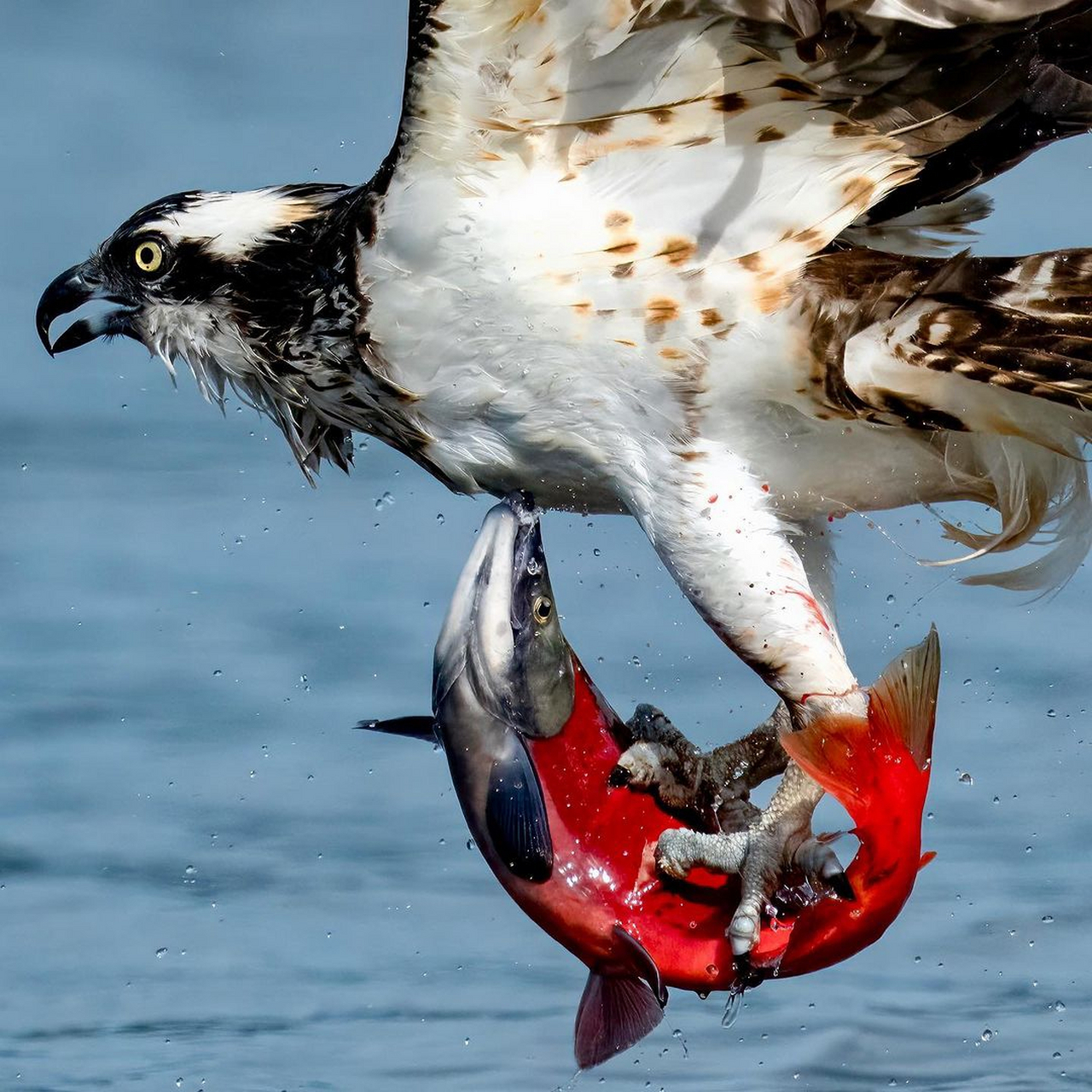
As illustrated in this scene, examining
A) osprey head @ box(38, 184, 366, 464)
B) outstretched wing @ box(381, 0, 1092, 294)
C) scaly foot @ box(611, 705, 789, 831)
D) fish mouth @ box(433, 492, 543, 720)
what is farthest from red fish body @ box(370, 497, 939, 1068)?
outstretched wing @ box(381, 0, 1092, 294)

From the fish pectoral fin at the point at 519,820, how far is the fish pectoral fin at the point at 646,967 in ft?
0.75

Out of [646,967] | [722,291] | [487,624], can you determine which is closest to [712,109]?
[722,291]

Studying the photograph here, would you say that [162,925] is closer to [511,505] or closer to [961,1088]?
[961,1088]

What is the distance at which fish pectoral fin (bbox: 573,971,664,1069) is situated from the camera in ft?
14.1

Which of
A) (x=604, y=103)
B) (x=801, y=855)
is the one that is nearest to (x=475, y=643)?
(x=801, y=855)

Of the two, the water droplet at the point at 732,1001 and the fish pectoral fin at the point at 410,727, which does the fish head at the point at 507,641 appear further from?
the water droplet at the point at 732,1001

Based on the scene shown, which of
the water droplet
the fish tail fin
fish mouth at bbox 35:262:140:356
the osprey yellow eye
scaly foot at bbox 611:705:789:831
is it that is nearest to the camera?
the fish tail fin

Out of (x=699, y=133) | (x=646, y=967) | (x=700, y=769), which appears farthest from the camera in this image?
(x=700, y=769)

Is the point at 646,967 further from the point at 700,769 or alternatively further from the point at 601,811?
the point at 700,769

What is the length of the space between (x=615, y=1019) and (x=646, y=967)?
0.14 meters

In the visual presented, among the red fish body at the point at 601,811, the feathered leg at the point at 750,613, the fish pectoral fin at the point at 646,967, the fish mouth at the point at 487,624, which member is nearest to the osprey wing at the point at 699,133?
the feathered leg at the point at 750,613

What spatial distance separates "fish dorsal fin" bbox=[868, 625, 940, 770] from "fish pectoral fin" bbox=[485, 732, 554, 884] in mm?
755

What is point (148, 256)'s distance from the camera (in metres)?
5.05

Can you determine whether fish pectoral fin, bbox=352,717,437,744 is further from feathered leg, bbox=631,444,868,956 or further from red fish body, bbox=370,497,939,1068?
feathered leg, bbox=631,444,868,956
